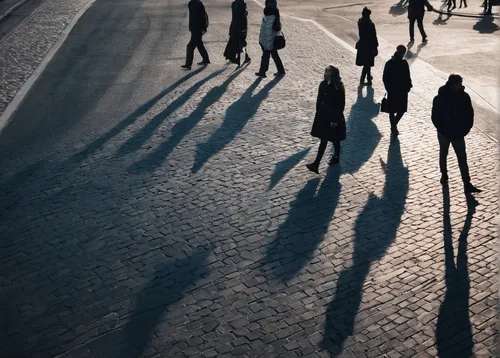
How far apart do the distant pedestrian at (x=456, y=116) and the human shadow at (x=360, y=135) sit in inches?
65.6

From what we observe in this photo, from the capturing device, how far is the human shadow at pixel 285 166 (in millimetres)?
11055

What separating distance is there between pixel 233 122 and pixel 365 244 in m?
5.48

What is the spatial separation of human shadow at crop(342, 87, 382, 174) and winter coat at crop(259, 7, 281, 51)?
276 centimetres

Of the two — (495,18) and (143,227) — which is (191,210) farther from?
(495,18)

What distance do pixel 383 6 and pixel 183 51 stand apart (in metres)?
11.4

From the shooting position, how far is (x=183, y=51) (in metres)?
20.6

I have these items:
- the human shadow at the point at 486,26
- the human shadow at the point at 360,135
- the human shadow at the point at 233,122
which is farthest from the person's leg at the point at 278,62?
the human shadow at the point at 486,26

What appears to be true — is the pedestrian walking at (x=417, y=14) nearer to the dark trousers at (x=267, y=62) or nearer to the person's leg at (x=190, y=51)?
the dark trousers at (x=267, y=62)

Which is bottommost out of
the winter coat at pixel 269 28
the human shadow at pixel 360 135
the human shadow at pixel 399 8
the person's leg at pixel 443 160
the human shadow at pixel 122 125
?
the human shadow at pixel 399 8

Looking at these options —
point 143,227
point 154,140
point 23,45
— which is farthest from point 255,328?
point 23,45

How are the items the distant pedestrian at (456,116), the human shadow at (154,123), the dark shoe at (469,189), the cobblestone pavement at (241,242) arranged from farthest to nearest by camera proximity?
the human shadow at (154,123) → the dark shoe at (469,189) → the distant pedestrian at (456,116) → the cobblestone pavement at (241,242)

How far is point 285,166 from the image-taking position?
1162cm

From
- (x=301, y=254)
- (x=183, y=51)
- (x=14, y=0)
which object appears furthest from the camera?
(x=14, y=0)

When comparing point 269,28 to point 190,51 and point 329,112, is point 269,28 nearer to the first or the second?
point 190,51
